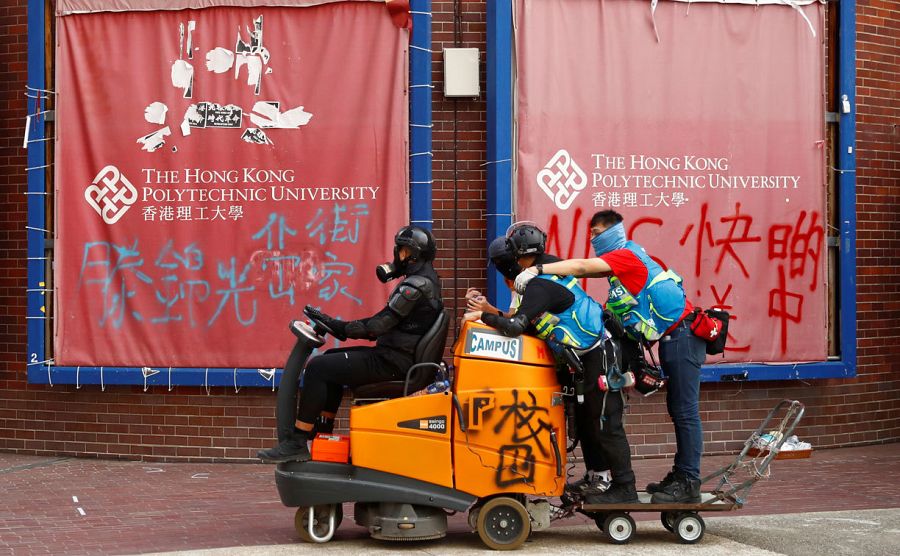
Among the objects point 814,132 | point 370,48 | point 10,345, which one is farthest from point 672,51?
point 10,345

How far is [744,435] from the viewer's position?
1118cm

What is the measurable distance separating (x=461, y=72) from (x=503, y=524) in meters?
4.80

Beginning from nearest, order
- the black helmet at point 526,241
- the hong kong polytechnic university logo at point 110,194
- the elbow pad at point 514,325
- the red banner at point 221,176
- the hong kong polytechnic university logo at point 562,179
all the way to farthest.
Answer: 1. the elbow pad at point 514,325
2. the black helmet at point 526,241
3. the red banner at point 221,176
4. the hong kong polytechnic university logo at point 562,179
5. the hong kong polytechnic university logo at point 110,194

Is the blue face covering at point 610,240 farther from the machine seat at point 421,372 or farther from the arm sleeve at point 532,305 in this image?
the machine seat at point 421,372

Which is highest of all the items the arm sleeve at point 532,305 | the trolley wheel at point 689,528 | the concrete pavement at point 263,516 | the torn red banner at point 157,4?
the torn red banner at point 157,4

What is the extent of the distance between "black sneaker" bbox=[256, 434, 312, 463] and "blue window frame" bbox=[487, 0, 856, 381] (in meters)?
3.44

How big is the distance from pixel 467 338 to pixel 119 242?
189 inches

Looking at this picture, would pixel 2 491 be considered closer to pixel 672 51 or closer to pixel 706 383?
pixel 706 383

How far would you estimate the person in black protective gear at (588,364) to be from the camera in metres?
7.19

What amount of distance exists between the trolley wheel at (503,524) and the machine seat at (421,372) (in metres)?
0.88

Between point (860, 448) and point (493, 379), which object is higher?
point (493, 379)

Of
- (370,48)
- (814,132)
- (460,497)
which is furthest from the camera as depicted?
(814,132)

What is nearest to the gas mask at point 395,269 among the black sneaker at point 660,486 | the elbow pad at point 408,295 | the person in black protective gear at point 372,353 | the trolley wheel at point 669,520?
the person in black protective gear at point 372,353

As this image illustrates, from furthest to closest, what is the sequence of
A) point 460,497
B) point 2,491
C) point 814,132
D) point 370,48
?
point 814,132 → point 370,48 → point 2,491 → point 460,497
